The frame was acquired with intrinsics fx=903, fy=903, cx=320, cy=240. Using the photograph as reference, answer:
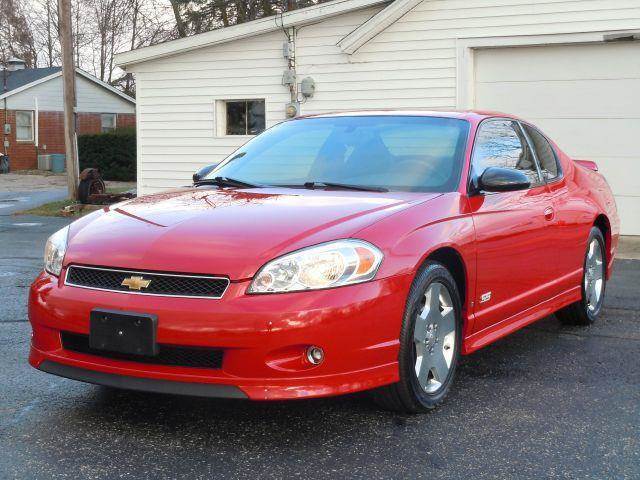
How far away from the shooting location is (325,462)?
358cm

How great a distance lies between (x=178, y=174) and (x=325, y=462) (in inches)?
475

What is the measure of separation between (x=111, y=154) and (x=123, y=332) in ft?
87.0

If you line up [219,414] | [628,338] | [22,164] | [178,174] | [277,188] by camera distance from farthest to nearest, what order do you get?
[22,164]
[178,174]
[628,338]
[277,188]
[219,414]

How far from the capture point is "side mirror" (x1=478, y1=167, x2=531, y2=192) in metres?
4.67

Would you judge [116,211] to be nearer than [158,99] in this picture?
Yes

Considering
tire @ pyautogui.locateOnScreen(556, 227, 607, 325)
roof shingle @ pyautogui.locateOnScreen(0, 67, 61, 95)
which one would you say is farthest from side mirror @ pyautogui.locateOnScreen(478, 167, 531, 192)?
roof shingle @ pyautogui.locateOnScreen(0, 67, 61, 95)

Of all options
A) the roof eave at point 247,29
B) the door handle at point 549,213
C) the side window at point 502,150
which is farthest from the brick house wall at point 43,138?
the door handle at point 549,213

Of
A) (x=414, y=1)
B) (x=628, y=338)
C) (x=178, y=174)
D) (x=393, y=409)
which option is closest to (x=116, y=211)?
(x=393, y=409)

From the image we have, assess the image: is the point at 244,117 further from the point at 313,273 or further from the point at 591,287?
the point at 313,273

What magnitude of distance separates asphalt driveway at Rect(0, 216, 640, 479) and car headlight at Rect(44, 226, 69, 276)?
68cm

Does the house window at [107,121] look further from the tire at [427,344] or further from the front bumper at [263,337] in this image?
the front bumper at [263,337]

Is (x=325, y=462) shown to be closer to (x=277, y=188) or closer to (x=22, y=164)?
(x=277, y=188)

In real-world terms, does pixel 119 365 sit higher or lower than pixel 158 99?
lower

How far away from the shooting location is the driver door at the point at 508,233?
4.69 metres
